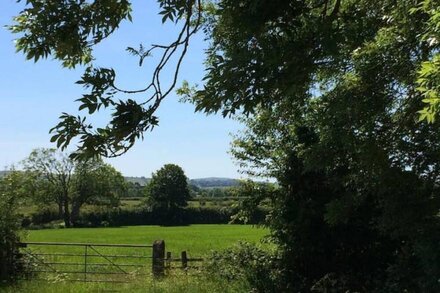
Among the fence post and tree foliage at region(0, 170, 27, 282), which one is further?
tree foliage at region(0, 170, 27, 282)

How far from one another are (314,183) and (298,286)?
2.12 metres

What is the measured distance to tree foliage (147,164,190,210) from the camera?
84.4 meters

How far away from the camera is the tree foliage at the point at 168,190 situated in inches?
3322

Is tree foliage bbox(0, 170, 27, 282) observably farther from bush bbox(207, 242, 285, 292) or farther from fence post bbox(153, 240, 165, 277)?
bush bbox(207, 242, 285, 292)

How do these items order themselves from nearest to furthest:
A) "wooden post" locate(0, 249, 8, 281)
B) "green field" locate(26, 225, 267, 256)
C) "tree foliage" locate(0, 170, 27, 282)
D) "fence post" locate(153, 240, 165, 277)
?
"fence post" locate(153, 240, 165, 277)
"wooden post" locate(0, 249, 8, 281)
"tree foliage" locate(0, 170, 27, 282)
"green field" locate(26, 225, 267, 256)

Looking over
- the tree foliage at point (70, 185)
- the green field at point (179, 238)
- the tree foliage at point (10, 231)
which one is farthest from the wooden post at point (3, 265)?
the tree foliage at point (70, 185)

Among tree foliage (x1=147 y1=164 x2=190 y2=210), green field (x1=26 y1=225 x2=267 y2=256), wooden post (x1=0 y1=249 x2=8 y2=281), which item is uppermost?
tree foliage (x1=147 y1=164 x2=190 y2=210)

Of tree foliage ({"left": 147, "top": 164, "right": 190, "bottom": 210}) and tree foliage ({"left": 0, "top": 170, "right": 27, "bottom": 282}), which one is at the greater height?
tree foliage ({"left": 147, "top": 164, "right": 190, "bottom": 210})

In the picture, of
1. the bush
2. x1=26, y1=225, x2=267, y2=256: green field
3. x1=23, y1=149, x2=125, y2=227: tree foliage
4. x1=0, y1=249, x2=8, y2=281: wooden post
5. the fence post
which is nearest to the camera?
the bush

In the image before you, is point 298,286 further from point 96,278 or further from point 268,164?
point 96,278

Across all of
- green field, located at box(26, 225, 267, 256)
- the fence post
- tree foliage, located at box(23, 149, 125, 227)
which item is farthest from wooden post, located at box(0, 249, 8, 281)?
tree foliage, located at box(23, 149, 125, 227)

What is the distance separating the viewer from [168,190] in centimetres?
8681

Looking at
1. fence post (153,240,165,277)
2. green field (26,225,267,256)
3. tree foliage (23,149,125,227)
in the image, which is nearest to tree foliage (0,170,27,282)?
fence post (153,240,165,277)

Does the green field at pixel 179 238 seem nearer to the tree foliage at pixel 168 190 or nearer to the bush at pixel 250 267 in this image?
the bush at pixel 250 267
